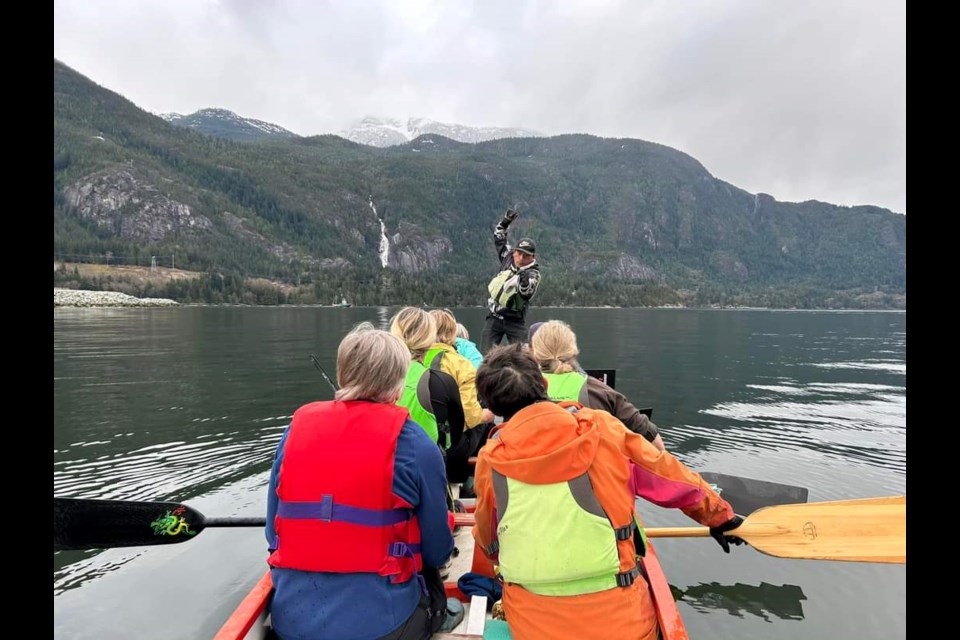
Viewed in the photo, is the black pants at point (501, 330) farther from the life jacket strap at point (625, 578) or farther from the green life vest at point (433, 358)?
the life jacket strap at point (625, 578)

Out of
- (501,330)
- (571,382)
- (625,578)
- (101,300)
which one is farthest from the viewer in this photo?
(101,300)

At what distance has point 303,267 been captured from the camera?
18712 cm

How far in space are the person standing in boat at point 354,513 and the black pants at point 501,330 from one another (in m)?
6.70

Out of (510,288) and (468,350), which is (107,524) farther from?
(510,288)

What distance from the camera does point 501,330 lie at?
31.9 ft

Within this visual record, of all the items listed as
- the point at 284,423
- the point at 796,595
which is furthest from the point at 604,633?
the point at 284,423

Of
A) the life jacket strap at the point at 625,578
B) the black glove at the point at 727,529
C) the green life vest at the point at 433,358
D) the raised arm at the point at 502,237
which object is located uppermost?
the raised arm at the point at 502,237

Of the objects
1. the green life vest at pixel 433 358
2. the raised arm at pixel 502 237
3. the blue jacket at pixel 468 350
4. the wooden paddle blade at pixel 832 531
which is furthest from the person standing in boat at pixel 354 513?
the raised arm at pixel 502 237

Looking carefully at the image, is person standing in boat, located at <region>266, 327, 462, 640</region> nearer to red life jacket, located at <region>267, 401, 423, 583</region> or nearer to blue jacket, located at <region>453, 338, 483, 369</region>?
red life jacket, located at <region>267, 401, 423, 583</region>

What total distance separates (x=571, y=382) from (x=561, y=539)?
2331 mm

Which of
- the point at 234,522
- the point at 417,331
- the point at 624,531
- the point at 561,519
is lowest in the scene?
the point at 234,522

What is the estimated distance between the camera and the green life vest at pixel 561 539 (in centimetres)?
273

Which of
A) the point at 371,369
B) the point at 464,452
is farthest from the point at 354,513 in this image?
the point at 464,452
